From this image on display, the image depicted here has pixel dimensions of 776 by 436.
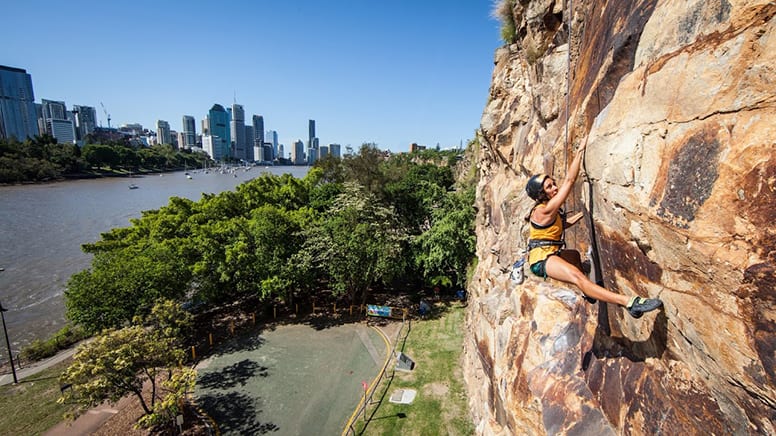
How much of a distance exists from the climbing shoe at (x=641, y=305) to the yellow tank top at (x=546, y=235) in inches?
56.4

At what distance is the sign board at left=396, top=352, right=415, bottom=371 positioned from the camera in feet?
61.7

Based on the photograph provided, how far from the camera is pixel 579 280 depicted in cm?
488

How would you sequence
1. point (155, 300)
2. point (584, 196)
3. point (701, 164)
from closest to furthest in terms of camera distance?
point (701, 164) → point (584, 196) → point (155, 300)

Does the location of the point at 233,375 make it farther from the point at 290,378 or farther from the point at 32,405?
the point at 32,405

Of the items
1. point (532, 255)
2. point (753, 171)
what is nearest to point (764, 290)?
point (753, 171)

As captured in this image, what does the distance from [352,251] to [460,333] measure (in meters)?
9.07

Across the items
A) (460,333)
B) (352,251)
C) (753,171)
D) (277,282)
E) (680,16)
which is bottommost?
(460,333)

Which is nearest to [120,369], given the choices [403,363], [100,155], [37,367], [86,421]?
[86,421]

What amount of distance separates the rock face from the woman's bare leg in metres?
0.61

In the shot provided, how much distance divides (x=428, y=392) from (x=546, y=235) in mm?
14227

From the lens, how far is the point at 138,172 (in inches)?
4429

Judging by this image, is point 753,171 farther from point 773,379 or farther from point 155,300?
point 155,300

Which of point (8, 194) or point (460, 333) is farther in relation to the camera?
point (8, 194)

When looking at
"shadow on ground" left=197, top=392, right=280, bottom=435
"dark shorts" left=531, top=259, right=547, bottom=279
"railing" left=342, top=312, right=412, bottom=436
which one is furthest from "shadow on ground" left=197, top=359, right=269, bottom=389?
"dark shorts" left=531, top=259, right=547, bottom=279
